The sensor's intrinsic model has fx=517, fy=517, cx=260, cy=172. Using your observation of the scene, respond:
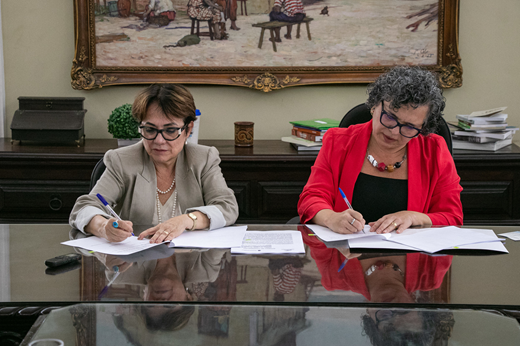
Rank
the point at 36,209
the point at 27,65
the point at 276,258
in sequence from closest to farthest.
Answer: the point at 276,258
the point at 36,209
the point at 27,65

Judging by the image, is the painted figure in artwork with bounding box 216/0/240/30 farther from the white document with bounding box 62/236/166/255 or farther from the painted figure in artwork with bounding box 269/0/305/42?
→ the white document with bounding box 62/236/166/255

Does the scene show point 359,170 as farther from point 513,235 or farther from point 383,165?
point 513,235

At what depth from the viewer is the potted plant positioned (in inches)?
109

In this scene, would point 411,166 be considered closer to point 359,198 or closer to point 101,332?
point 359,198

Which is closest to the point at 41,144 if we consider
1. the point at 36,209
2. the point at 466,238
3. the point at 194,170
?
the point at 36,209

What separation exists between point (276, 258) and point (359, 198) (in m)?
0.77

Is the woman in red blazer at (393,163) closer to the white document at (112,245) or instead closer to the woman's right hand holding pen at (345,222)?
the woman's right hand holding pen at (345,222)

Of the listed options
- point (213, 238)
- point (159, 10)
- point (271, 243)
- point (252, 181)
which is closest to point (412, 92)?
point (271, 243)

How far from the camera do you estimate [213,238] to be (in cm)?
162

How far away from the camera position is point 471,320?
107 cm

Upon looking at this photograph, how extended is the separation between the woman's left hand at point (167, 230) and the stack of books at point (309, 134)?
4.20 feet

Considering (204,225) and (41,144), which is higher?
(41,144)

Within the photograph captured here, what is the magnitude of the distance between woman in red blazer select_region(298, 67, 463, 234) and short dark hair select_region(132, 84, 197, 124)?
57cm

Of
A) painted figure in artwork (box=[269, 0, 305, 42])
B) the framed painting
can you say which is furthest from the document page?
painted figure in artwork (box=[269, 0, 305, 42])
